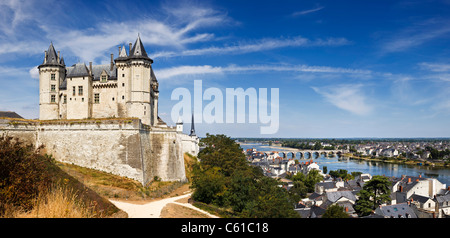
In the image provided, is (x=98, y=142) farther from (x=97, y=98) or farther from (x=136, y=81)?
(x=136, y=81)

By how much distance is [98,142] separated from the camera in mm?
27266

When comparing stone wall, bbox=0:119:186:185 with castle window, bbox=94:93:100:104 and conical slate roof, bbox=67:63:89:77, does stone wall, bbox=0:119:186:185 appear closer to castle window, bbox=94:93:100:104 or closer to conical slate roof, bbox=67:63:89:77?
castle window, bbox=94:93:100:104

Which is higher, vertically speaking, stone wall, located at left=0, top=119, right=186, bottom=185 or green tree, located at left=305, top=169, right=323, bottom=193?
stone wall, located at left=0, top=119, right=186, bottom=185

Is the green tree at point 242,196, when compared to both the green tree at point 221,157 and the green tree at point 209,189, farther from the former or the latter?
the green tree at point 221,157

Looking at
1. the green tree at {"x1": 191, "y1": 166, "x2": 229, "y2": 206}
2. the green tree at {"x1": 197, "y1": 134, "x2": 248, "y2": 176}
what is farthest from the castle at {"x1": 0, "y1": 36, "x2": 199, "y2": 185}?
the green tree at {"x1": 191, "y1": 166, "x2": 229, "y2": 206}

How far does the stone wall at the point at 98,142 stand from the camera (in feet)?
87.3

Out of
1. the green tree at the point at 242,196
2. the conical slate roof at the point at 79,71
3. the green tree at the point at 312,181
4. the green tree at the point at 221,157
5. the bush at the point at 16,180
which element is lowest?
the green tree at the point at 312,181

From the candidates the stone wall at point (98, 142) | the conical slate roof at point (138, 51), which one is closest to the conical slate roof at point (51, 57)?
the stone wall at point (98, 142)

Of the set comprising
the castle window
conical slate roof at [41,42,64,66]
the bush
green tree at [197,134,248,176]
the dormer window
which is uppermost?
conical slate roof at [41,42,64,66]

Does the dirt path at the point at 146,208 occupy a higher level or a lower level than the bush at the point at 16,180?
lower

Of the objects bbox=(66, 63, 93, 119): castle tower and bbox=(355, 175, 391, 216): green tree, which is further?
bbox=(355, 175, 391, 216): green tree

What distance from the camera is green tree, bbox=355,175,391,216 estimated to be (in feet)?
115
